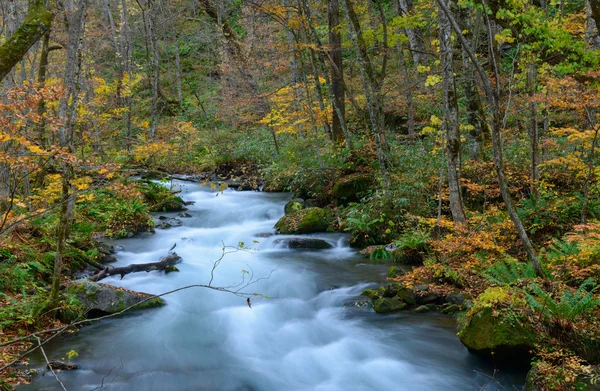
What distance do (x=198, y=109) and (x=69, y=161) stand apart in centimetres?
2126

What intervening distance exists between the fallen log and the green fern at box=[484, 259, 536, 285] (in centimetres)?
645

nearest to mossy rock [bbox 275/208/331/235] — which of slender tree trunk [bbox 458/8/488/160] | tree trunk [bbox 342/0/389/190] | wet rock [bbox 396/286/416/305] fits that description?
tree trunk [bbox 342/0/389/190]

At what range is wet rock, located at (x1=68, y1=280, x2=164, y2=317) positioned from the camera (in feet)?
22.6

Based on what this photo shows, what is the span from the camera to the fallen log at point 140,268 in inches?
333

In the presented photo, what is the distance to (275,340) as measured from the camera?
7121 mm

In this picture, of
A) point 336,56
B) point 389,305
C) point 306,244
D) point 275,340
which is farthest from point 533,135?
point 336,56

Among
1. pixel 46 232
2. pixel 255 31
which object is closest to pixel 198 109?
pixel 255 31

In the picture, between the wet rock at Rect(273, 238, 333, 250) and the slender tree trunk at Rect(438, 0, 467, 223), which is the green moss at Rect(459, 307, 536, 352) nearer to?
the slender tree trunk at Rect(438, 0, 467, 223)

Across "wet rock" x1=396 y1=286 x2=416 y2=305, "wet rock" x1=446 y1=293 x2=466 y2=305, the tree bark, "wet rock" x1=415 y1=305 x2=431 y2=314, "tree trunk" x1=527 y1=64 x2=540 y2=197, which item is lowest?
"wet rock" x1=415 y1=305 x2=431 y2=314

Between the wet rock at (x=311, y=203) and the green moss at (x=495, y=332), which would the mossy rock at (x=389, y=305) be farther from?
the wet rock at (x=311, y=203)

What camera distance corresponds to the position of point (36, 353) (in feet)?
19.2

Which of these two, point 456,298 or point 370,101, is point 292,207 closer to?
point 370,101

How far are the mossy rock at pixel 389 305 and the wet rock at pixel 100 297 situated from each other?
3878 millimetres

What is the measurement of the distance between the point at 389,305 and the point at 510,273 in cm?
197
